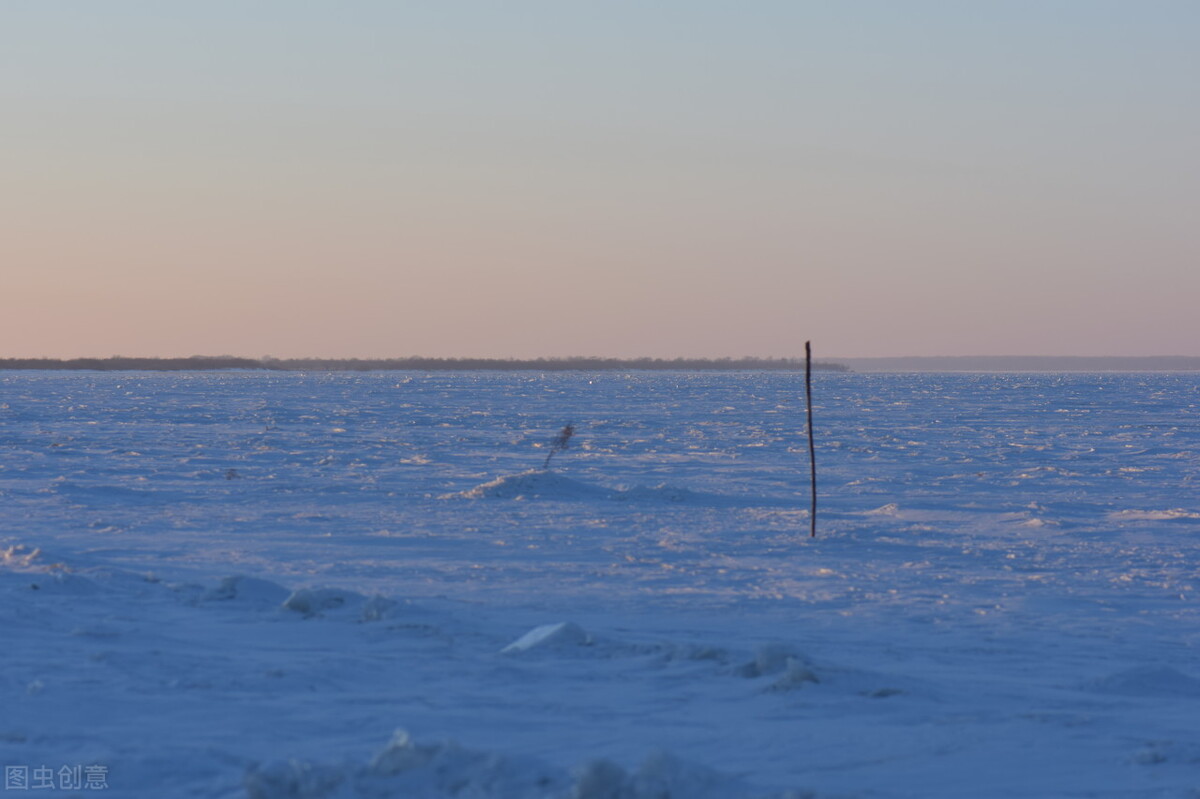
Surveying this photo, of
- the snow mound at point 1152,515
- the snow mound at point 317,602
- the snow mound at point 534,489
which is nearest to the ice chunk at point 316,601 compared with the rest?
the snow mound at point 317,602

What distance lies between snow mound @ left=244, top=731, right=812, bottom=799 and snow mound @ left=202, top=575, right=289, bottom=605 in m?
4.07

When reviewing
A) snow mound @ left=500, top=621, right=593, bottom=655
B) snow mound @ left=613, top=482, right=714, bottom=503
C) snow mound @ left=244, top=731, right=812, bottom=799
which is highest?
snow mound @ left=244, top=731, right=812, bottom=799

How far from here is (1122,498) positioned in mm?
17188

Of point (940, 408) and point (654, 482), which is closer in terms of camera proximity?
point (654, 482)

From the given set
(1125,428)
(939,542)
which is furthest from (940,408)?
(939,542)

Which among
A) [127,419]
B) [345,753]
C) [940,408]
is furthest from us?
[940,408]

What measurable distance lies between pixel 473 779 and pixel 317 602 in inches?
159

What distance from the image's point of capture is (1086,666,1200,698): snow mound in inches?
265

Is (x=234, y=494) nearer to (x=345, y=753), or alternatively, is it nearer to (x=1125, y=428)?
(x=345, y=753)

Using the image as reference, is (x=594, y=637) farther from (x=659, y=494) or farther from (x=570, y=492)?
(x=570, y=492)

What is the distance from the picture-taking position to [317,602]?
8508mm

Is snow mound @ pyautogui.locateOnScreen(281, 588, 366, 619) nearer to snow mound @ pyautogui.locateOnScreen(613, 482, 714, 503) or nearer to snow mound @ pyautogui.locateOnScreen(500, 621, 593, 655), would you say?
snow mound @ pyautogui.locateOnScreen(500, 621, 593, 655)

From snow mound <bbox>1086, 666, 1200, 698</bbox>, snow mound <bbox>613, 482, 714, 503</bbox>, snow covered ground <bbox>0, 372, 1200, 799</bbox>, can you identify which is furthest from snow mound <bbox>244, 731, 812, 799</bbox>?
snow mound <bbox>613, 482, 714, 503</bbox>

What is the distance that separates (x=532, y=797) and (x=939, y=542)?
9307 mm
